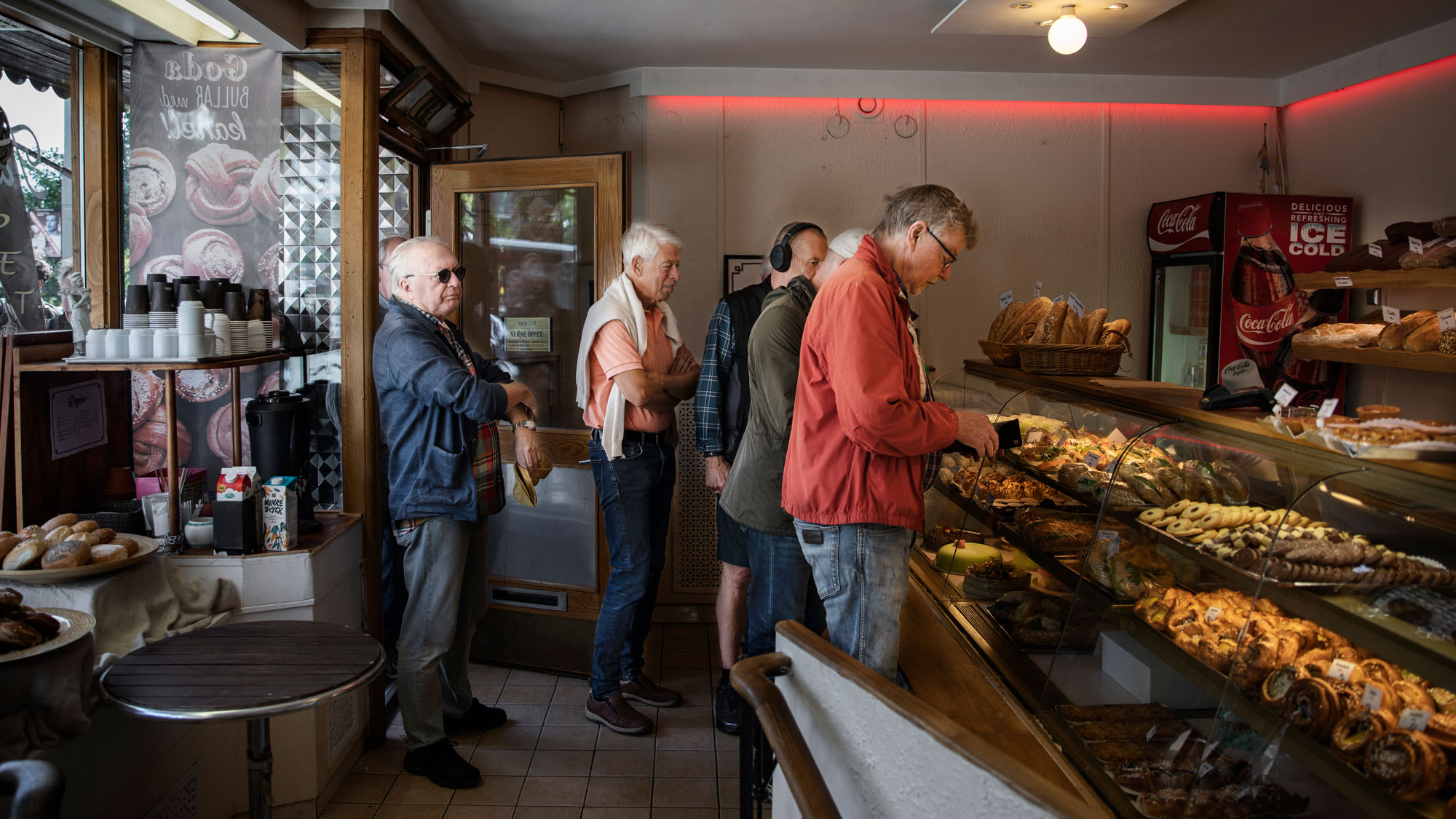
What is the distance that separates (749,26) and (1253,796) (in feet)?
12.1

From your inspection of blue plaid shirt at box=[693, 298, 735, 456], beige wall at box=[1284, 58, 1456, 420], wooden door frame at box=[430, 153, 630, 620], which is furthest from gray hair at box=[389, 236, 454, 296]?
beige wall at box=[1284, 58, 1456, 420]

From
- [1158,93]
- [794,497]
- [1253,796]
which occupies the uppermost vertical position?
[1158,93]

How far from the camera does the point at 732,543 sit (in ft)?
11.1

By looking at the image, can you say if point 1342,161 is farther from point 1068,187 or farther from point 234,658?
point 234,658

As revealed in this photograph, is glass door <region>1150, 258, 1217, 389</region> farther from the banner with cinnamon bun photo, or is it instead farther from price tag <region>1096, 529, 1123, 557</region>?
the banner with cinnamon bun photo

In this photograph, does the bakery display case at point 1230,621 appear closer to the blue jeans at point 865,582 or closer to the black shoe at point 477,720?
the blue jeans at point 865,582

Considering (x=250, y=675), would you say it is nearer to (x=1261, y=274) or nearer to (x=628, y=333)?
(x=628, y=333)

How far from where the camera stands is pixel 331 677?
2043 millimetres

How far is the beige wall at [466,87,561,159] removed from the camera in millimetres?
5137

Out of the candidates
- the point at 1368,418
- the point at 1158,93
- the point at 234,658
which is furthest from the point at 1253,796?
the point at 1158,93

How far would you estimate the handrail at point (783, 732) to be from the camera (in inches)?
51.0

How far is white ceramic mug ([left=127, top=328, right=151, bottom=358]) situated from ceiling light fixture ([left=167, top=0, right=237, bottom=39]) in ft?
3.22

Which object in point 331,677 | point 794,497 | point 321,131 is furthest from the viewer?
point 321,131

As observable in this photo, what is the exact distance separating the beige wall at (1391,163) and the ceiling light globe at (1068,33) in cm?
216
